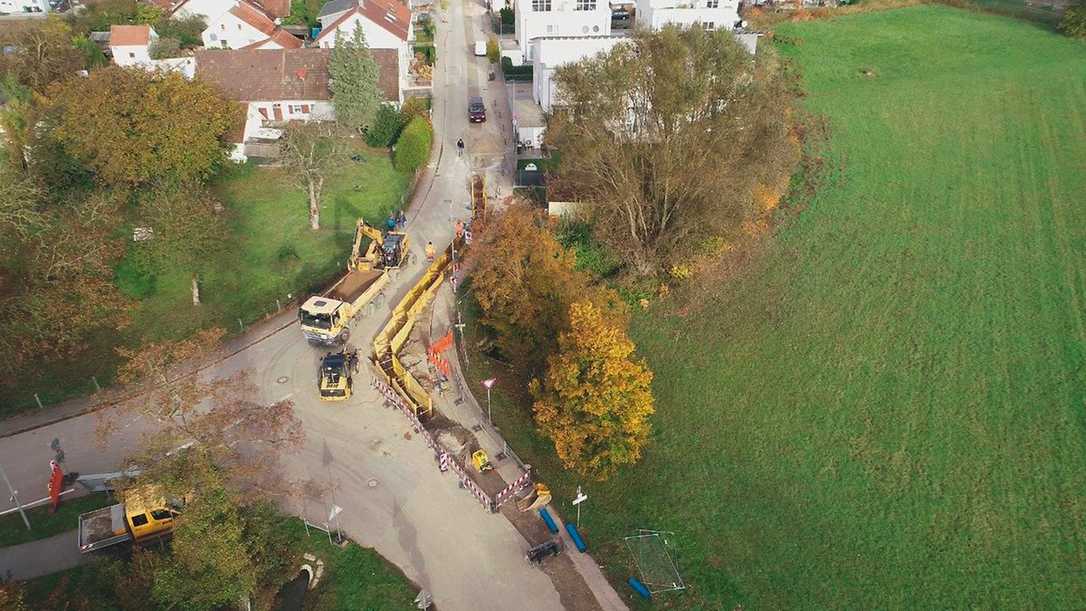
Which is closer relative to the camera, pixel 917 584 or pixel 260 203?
pixel 917 584

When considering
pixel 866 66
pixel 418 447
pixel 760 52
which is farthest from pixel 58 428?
pixel 866 66

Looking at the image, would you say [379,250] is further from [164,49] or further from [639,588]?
[164,49]

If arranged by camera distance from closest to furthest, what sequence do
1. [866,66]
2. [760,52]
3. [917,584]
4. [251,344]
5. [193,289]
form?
[917,584]
[251,344]
[193,289]
[760,52]
[866,66]

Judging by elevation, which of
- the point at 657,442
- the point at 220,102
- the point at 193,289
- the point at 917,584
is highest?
the point at 220,102

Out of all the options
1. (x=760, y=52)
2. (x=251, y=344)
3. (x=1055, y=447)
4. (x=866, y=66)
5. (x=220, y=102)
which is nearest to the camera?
(x=1055, y=447)

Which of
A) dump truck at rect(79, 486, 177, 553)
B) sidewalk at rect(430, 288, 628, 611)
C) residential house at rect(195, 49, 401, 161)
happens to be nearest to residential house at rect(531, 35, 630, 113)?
residential house at rect(195, 49, 401, 161)

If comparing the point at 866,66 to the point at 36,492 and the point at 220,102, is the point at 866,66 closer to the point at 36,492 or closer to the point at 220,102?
the point at 220,102
